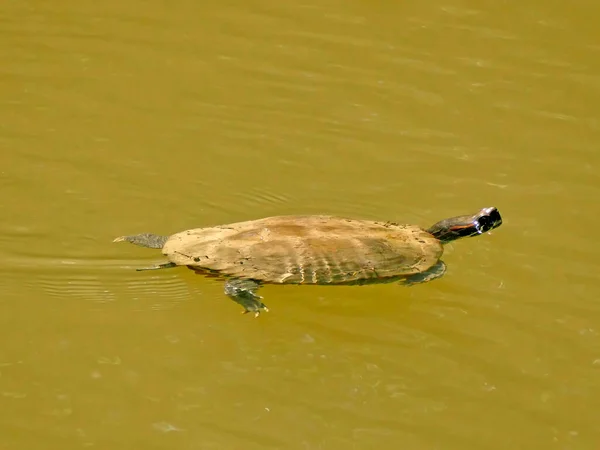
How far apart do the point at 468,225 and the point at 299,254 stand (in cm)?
105

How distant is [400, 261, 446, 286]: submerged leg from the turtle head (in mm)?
254

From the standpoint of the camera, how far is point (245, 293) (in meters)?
4.56

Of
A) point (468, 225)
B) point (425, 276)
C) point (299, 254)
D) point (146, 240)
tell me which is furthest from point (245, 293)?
point (468, 225)

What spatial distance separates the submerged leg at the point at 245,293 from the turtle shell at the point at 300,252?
0.18 feet

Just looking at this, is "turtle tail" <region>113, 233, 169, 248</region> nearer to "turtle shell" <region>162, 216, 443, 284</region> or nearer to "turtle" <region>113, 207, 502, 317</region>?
"turtle" <region>113, 207, 502, 317</region>

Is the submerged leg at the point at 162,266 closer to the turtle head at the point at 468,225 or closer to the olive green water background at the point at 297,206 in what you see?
the olive green water background at the point at 297,206

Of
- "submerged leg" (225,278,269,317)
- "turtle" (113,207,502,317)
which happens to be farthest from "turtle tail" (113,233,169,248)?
"submerged leg" (225,278,269,317)

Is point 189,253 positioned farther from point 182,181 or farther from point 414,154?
point 414,154

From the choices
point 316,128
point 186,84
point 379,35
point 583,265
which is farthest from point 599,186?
point 186,84

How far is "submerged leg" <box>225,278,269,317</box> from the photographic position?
4.54 metres

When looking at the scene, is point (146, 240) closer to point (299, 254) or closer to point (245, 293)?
point (245, 293)

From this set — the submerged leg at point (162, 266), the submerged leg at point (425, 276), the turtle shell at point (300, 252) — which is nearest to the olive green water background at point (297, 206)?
the submerged leg at point (162, 266)

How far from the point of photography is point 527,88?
22.5ft

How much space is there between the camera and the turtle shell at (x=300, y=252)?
4.52 m
